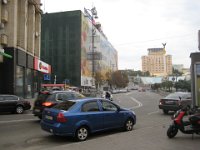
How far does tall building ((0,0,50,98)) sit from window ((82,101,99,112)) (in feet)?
61.2

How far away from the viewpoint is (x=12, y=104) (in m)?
21.7

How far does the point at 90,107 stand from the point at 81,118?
732mm

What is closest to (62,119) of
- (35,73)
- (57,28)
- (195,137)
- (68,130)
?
(68,130)

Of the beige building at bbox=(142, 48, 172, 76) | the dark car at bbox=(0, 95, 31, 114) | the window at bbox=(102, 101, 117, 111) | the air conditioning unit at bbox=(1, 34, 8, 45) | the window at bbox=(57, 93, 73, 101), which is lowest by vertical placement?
the dark car at bbox=(0, 95, 31, 114)

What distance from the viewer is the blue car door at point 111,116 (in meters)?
11.8

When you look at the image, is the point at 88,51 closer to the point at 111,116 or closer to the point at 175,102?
the point at 175,102

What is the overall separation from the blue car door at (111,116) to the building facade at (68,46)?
215 feet

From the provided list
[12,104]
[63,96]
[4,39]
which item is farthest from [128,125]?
[4,39]

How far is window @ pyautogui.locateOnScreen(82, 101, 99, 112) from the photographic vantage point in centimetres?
1110

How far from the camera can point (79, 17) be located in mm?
80500

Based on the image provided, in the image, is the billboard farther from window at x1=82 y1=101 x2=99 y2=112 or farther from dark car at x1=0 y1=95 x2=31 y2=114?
window at x1=82 y1=101 x2=99 y2=112

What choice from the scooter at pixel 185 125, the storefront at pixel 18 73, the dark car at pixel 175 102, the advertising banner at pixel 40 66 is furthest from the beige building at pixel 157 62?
the scooter at pixel 185 125

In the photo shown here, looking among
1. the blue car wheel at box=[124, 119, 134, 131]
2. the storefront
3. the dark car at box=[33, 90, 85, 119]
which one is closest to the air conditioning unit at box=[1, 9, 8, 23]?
the storefront

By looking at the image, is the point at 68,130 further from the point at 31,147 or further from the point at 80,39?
the point at 80,39
